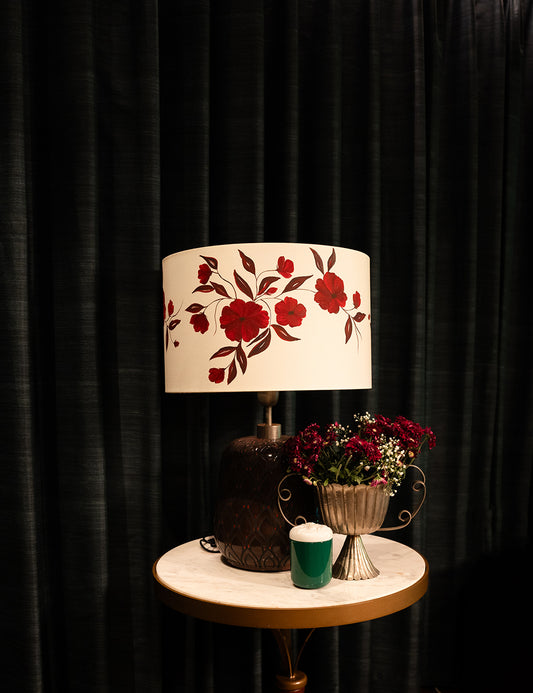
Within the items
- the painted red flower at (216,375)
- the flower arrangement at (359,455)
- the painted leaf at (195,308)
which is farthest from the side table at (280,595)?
the painted leaf at (195,308)

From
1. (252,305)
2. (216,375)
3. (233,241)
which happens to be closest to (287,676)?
(216,375)

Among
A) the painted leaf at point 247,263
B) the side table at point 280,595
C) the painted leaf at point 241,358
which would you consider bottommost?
the side table at point 280,595

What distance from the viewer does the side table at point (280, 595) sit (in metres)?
0.88

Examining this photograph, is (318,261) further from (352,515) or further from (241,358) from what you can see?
(352,515)

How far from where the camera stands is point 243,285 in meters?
0.98

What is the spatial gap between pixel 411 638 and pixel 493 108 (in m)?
1.38

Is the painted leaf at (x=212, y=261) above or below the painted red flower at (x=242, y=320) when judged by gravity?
above

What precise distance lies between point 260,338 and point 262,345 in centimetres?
1

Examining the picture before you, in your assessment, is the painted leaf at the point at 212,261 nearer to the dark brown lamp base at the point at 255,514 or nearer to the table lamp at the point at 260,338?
the table lamp at the point at 260,338

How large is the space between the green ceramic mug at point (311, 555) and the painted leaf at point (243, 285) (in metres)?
0.41

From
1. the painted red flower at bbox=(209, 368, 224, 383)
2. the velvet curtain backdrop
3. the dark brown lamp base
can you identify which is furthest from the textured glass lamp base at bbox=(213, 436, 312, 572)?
the velvet curtain backdrop

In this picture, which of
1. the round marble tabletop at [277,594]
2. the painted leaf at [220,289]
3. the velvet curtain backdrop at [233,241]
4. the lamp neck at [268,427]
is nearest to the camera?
the round marble tabletop at [277,594]

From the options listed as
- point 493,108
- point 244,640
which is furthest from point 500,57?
point 244,640

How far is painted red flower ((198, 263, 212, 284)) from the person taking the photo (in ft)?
3.28
